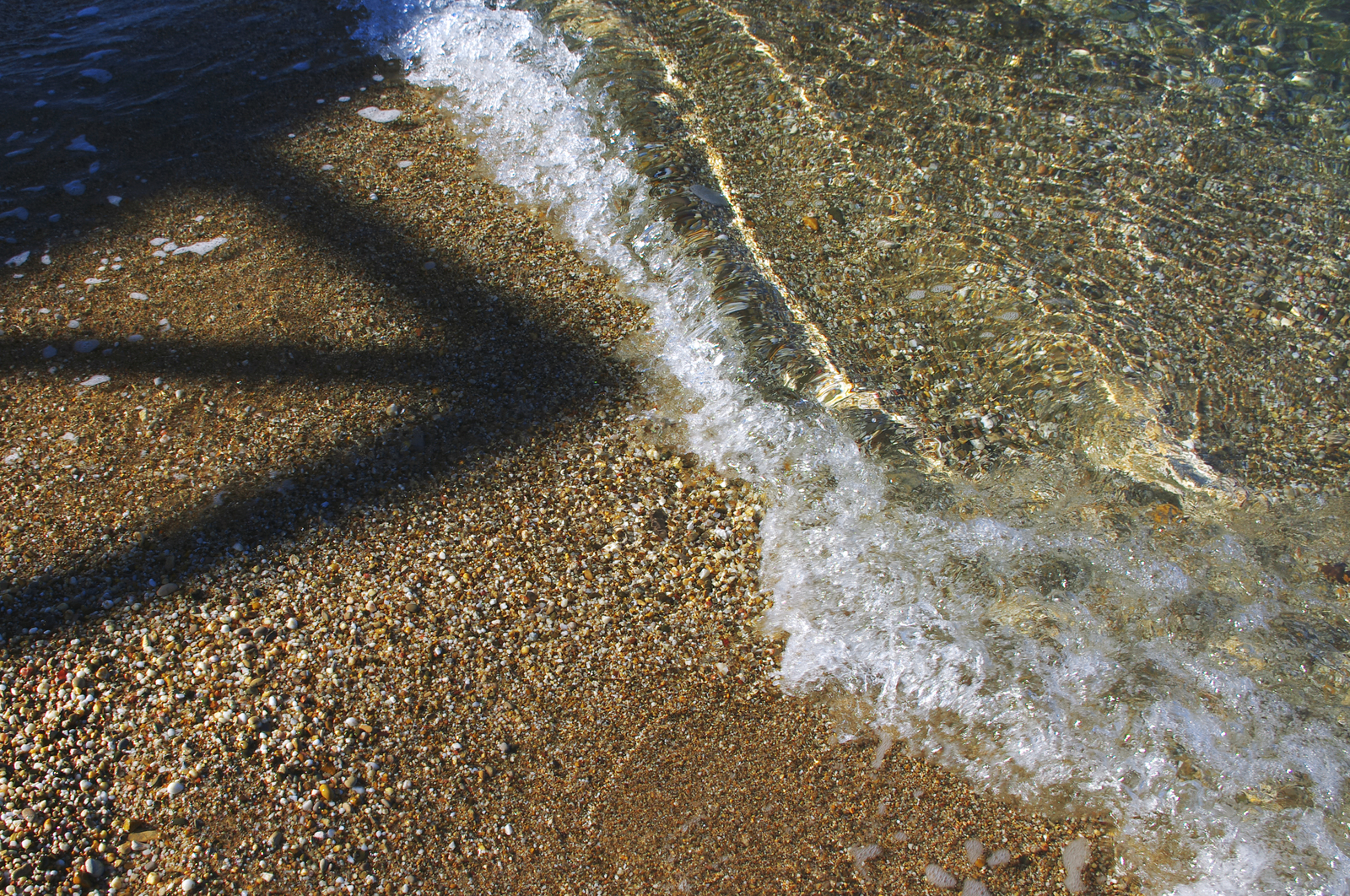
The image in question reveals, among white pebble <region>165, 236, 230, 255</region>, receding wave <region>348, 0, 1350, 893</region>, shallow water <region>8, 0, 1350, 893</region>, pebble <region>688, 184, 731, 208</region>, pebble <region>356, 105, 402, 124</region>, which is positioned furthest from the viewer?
pebble <region>356, 105, 402, 124</region>

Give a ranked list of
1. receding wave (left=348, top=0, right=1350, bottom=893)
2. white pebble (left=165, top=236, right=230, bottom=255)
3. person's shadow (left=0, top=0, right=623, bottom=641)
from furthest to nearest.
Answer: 1. white pebble (left=165, top=236, right=230, bottom=255)
2. person's shadow (left=0, top=0, right=623, bottom=641)
3. receding wave (left=348, top=0, right=1350, bottom=893)

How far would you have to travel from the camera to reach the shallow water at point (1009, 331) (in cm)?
182

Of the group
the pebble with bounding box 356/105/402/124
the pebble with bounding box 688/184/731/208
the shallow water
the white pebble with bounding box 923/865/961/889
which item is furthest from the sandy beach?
the pebble with bounding box 356/105/402/124

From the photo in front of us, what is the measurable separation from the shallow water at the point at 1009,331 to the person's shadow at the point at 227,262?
0.31 feet

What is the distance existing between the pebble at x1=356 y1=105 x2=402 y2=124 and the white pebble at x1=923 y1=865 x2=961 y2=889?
335 cm

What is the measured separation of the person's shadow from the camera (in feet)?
6.59

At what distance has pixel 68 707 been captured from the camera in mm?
1694

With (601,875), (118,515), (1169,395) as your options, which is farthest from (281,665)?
(1169,395)

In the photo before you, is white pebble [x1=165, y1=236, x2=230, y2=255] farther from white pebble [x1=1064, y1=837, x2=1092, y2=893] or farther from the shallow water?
white pebble [x1=1064, y1=837, x2=1092, y2=893]

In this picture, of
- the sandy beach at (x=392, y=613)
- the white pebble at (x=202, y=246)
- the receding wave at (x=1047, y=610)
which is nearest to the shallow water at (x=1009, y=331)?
the receding wave at (x=1047, y=610)

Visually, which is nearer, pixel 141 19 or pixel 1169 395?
pixel 1169 395

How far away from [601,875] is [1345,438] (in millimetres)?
2389

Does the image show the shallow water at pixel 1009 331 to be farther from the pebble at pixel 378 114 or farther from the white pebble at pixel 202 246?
the white pebble at pixel 202 246

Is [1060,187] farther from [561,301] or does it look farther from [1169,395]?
[561,301]
